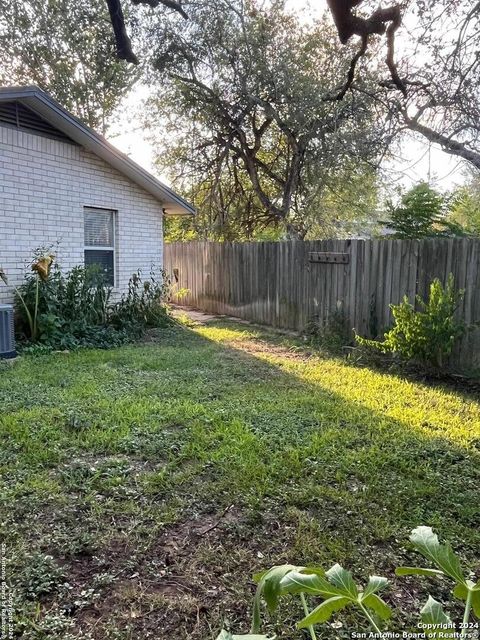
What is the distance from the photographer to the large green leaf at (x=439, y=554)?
82cm

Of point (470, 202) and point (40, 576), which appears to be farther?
point (470, 202)

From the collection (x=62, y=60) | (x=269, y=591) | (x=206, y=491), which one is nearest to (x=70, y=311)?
(x=206, y=491)

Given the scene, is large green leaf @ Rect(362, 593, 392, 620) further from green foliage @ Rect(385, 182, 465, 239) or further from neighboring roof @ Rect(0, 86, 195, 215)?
green foliage @ Rect(385, 182, 465, 239)

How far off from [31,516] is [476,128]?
7329mm

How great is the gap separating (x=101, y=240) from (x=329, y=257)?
4.26 meters

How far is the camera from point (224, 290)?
10789 millimetres

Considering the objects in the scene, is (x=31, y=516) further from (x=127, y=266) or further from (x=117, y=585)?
(x=127, y=266)

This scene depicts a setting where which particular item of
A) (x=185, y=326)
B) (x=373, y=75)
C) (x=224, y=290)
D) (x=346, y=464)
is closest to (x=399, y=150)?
(x=373, y=75)

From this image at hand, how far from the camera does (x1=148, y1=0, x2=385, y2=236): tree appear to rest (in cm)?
1048

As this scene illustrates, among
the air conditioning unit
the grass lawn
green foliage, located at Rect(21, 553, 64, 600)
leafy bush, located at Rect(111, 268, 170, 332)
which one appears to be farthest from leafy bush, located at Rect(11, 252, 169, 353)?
green foliage, located at Rect(21, 553, 64, 600)

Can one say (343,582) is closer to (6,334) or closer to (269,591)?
(269,591)

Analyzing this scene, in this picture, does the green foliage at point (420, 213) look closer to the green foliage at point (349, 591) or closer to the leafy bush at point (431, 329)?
the leafy bush at point (431, 329)

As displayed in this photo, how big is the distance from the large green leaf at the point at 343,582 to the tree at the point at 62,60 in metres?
12.4

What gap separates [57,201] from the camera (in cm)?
743
